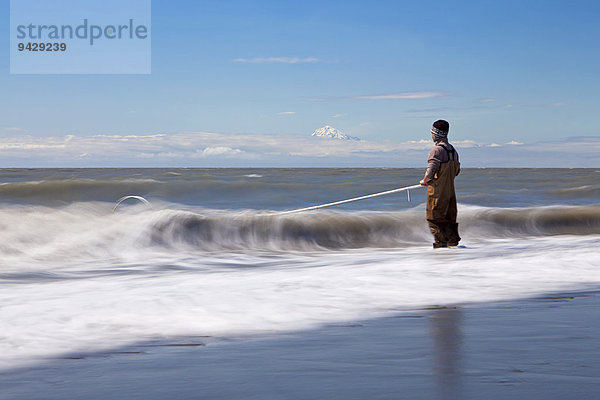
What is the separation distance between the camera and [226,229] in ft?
47.2

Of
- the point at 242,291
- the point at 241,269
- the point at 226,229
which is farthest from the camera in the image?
the point at 226,229

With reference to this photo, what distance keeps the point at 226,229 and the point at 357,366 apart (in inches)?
432

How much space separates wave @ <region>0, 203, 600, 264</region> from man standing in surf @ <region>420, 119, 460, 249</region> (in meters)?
3.94

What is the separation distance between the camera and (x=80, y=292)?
6.52m

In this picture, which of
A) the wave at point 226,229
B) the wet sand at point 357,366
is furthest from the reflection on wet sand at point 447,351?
the wave at point 226,229

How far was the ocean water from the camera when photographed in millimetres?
5047

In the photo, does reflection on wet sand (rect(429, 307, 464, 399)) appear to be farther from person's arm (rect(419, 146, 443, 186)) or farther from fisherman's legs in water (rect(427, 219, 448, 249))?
fisherman's legs in water (rect(427, 219, 448, 249))

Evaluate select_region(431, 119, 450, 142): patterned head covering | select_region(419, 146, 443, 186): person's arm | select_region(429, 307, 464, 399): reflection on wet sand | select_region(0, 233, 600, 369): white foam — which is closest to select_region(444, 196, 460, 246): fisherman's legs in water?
select_region(0, 233, 600, 369): white foam

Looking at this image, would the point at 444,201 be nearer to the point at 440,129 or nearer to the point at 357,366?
the point at 440,129

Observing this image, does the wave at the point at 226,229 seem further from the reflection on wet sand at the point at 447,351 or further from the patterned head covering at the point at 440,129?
the reflection on wet sand at the point at 447,351

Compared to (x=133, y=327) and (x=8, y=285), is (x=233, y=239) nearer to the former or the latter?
(x=8, y=285)

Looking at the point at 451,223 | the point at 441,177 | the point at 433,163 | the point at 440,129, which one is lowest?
the point at 451,223

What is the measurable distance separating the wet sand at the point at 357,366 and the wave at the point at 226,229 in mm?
6775

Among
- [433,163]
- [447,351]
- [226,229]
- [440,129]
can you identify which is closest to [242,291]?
[447,351]
